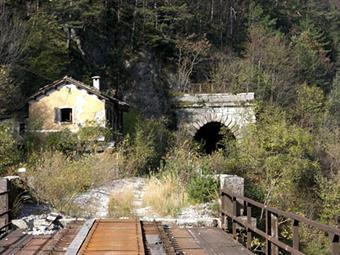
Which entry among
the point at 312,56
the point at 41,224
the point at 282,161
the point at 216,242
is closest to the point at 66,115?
the point at 282,161

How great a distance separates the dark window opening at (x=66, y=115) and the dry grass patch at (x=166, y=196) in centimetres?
1420

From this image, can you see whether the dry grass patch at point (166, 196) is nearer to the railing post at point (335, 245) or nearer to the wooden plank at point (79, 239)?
the wooden plank at point (79, 239)

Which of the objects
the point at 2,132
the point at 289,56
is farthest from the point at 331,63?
the point at 2,132

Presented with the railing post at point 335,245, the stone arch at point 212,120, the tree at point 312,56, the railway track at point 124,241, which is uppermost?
the tree at point 312,56

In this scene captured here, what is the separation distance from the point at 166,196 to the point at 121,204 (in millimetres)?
1064

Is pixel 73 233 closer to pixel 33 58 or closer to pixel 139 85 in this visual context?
pixel 33 58

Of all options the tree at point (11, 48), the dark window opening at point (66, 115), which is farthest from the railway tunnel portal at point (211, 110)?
the tree at point (11, 48)

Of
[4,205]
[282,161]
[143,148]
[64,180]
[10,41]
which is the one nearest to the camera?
[4,205]

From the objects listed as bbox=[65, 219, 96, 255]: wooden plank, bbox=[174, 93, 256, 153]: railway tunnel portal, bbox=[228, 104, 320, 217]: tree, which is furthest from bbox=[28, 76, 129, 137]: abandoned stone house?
bbox=[65, 219, 96, 255]: wooden plank

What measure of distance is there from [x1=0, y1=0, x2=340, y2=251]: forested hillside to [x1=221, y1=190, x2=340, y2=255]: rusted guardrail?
215 cm

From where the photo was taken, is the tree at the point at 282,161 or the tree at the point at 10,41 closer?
the tree at the point at 282,161

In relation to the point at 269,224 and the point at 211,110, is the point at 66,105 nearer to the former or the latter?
the point at 211,110

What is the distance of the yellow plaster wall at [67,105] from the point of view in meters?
26.3

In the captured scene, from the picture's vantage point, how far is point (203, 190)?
468 inches
